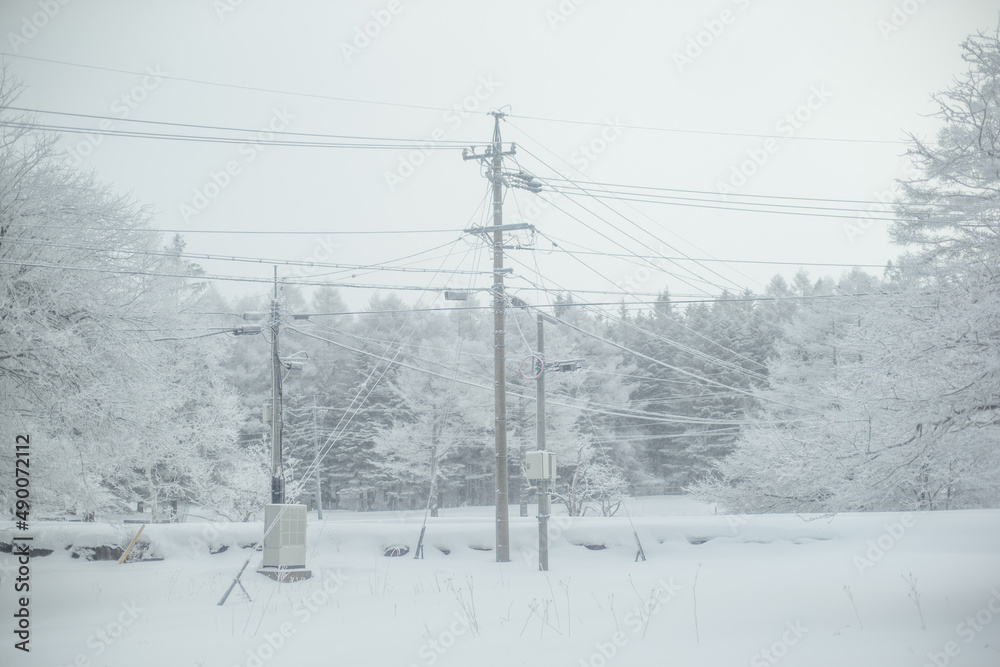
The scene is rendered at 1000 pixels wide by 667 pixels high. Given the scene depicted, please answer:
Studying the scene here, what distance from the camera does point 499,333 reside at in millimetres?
18828

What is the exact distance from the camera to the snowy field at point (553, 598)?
8180 mm

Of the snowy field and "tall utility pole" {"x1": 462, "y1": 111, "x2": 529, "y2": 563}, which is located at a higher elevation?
"tall utility pole" {"x1": 462, "y1": 111, "x2": 529, "y2": 563}

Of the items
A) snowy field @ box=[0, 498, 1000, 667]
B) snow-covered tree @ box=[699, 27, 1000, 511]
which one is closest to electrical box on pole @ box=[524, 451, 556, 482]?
snowy field @ box=[0, 498, 1000, 667]

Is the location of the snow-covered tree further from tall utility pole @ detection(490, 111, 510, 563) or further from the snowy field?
tall utility pole @ detection(490, 111, 510, 563)

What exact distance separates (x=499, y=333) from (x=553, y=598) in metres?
8.43

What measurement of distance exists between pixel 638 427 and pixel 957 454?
40.4 metres

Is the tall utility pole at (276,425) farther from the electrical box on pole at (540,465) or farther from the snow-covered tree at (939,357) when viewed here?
the snow-covered tree at (939,357)

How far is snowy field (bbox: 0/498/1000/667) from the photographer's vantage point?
322 inches

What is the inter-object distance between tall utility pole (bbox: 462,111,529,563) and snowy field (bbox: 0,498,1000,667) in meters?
1.01

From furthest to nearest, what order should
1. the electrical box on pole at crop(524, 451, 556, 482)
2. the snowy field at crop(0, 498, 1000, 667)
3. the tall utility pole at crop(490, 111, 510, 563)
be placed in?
1. the tall utility pole at crop(490, 111, 510, 563)
2. the electrical box on pole at crop(524, 451, 556, 482)
3. the snowy field at crop(0, 498, 1000, 667)

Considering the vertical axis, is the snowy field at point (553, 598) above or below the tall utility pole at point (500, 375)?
below

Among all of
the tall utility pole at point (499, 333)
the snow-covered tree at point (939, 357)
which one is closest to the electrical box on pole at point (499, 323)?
the tall utility pole at point (499, 333)

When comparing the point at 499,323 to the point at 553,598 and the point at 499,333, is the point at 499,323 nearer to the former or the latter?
the point at 499,333

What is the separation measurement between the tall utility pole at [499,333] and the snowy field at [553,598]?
39.6 inches
